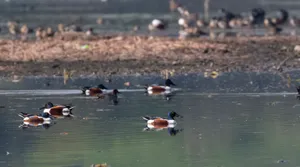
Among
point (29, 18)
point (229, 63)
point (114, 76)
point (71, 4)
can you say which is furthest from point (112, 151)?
point (71, 4)

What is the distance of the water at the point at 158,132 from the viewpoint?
1599cm

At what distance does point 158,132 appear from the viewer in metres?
19.2

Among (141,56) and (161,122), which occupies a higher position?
(141,56)

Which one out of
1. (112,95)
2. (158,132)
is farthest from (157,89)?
(158,132)

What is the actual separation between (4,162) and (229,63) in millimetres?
16032

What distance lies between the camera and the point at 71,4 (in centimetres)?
7612

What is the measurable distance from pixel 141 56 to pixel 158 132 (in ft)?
43.0

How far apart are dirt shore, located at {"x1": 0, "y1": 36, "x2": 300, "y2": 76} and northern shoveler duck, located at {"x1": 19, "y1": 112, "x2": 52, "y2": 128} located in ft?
29.5

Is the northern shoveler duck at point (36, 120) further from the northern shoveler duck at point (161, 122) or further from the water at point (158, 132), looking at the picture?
the northern shoveler duck at point (161, 122)

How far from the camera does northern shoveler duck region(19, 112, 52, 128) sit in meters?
20.3

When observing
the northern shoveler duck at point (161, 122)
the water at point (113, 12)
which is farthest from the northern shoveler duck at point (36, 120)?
the water at point (113, 12)

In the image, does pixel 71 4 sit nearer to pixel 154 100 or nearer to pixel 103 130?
pixel 154 100

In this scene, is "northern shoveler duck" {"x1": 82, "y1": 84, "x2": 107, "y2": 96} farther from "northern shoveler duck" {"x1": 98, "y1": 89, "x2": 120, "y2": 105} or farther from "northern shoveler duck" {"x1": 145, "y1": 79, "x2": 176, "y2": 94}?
"northern shoveler duck" {"x1": 145, "y1": 79, "x2": 176, "y2": 94}

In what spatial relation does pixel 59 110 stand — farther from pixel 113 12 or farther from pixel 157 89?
pixel 113 12
